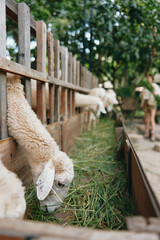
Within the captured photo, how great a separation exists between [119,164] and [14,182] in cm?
205

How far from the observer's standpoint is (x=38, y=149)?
1.85 metres

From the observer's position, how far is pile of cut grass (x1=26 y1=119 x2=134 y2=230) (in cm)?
167

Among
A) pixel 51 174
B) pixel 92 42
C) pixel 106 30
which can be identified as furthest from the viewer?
pixel 92 42

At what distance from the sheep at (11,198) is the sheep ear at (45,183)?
11.3 inches

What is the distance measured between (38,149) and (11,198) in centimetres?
76

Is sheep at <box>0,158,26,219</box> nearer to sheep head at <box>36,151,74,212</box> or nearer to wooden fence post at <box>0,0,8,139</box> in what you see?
sheep head at <box>36,151,74,212</box>

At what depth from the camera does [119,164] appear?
9.68 ft

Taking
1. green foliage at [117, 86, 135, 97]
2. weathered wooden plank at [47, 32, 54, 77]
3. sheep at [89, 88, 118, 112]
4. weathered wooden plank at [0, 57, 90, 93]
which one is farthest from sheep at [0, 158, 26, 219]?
green foliage at [117, 86, 135, 97]

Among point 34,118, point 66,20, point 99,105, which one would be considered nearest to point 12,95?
point 34,118

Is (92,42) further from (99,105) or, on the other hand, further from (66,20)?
(99,105)

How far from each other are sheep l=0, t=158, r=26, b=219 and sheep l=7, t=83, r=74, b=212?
1.25 feet

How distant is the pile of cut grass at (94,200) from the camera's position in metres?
1.67

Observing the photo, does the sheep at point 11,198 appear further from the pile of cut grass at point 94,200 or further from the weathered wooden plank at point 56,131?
the weathered wooden plank at point 56,131

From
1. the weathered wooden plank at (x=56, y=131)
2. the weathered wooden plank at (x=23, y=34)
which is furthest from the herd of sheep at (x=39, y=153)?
the weathered wooden plank at (x=56, y=131)
